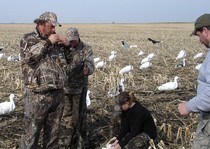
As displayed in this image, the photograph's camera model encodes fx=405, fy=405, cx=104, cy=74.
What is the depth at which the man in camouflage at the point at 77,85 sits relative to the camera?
5.96 metres

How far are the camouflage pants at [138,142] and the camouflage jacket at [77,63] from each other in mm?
1117

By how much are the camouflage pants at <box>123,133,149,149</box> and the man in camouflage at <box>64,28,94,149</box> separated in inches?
35.7

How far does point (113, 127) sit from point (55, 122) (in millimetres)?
1411

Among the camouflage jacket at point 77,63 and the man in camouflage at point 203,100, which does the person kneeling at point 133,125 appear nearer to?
the camouflage jacket at point 77,63

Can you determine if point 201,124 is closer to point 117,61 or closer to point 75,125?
point 75,125

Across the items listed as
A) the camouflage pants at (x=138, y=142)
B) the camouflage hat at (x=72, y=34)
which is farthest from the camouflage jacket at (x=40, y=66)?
the camouflage pants at (x=138, y=142)

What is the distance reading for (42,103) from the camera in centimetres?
495

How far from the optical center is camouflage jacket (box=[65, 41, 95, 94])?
19.5 ft

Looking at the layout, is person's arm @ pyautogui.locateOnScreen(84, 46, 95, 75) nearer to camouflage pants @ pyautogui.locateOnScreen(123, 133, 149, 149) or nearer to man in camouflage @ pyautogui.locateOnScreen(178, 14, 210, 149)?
camouflage pants @ pyautogui.locateOnScreen(123, 133, 149, 149)

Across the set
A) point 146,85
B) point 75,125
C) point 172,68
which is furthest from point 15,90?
point 172,68

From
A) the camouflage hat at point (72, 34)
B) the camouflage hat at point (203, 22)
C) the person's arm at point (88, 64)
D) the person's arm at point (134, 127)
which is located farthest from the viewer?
the person's arm at point (88, 64)

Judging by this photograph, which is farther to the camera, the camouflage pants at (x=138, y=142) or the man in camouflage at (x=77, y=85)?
the man in camouflage at (x=77, y=85)

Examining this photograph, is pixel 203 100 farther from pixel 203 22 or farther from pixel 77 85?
pixel 77 85

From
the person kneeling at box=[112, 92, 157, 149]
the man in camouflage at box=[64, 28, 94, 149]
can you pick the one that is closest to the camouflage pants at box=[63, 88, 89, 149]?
the man in camouflage at box=[64, 28, 94, 149]
